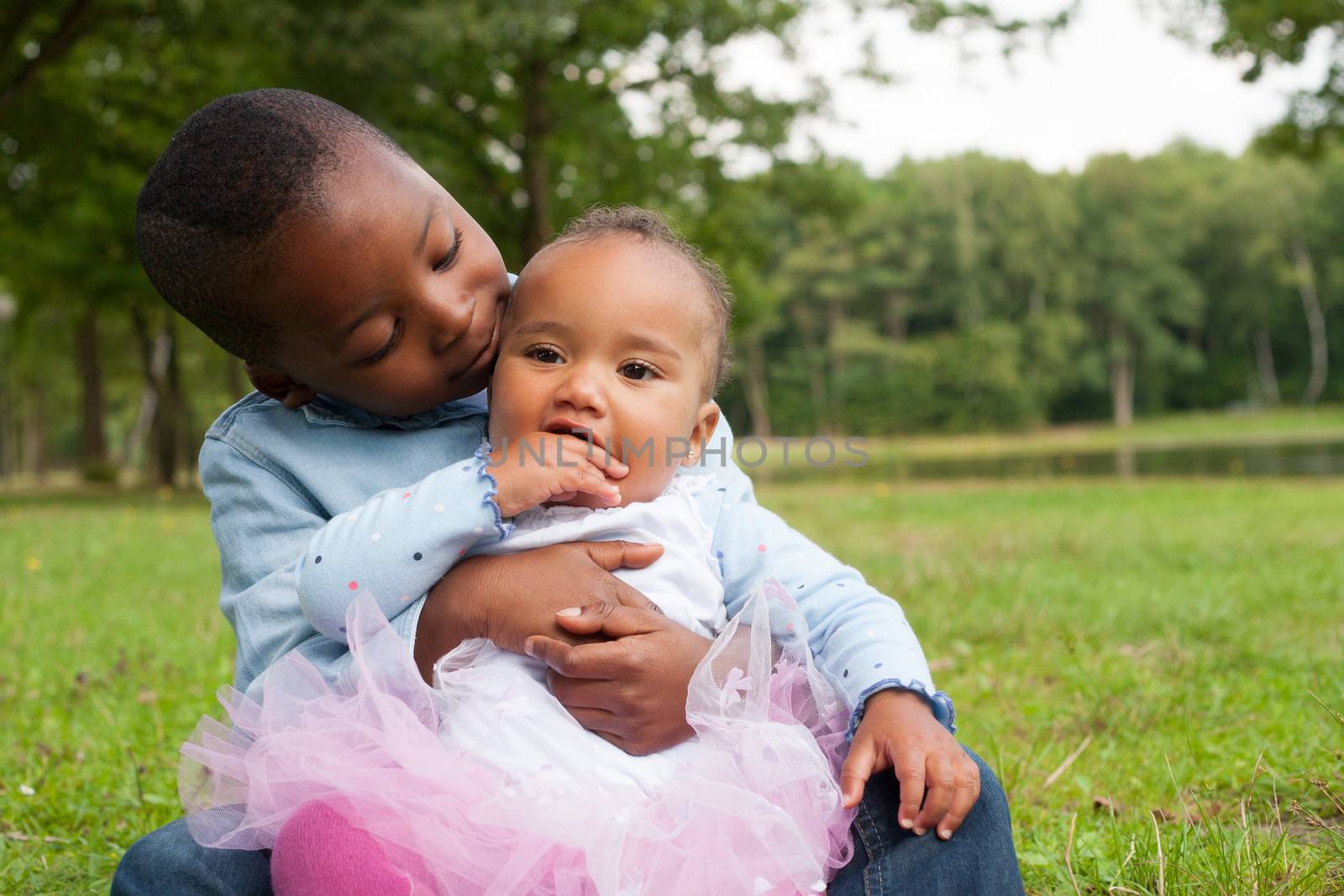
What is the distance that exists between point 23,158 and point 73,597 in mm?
12783

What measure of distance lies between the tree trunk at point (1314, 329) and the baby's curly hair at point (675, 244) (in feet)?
169

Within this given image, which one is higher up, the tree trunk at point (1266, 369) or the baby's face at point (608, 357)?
the baby's face at point (608, 357)

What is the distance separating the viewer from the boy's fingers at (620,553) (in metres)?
1.82

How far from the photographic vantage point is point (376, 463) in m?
1.99

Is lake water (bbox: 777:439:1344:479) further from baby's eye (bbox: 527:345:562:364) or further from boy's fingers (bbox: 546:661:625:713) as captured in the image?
boy's fingers (bbox: 546:661:625:713)

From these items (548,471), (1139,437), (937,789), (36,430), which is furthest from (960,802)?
(36,430)

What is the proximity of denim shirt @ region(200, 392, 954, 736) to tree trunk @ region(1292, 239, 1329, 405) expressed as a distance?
5183cm

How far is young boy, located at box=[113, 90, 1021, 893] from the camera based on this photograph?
1.69 metres

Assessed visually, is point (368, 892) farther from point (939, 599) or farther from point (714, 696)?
point (939, 599)

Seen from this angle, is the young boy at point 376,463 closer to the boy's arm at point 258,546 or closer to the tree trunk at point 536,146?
the boy's arm at point 258,546

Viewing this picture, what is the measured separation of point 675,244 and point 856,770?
99 centimetres

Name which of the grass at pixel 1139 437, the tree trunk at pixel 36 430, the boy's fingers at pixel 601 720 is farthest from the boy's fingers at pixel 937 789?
the tree trunk at pixel 36 430

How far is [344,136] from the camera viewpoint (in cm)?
186

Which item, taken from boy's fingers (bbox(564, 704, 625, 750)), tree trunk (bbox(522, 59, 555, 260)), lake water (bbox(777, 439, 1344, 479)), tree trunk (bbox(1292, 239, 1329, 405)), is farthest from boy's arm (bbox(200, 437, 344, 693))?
tree trunk (bbox(1292, 239, 1329, 405))
